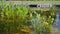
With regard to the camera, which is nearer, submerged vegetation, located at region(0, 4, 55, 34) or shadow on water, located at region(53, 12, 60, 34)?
submerged vegetation, located at region(0, 4, 55, 34)

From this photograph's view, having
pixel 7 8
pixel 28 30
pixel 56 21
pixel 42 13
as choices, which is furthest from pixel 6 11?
pixel 56 21

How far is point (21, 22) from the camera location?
1.37 metres

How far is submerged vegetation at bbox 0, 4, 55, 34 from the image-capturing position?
1.36 metres

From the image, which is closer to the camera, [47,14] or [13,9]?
[13,9]

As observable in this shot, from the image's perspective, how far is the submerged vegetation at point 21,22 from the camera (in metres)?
1.36

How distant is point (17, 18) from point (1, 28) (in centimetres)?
18

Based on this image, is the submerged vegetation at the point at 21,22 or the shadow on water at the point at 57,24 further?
the shadow on water at the point at 57,24

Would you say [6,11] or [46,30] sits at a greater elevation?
[6,11]

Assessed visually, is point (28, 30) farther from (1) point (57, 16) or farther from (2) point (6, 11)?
(1) point (57, 16)

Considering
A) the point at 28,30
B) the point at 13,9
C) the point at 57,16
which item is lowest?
the point at 28,30

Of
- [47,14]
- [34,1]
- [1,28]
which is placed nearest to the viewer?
[1,28]

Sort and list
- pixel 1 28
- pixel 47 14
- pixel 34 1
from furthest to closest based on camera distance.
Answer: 1. pixel 34 1
2. pixel 47 14
3. pixel 1 28

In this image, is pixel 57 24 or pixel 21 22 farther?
pixel 57 24

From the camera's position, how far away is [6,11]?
4.58 ft
